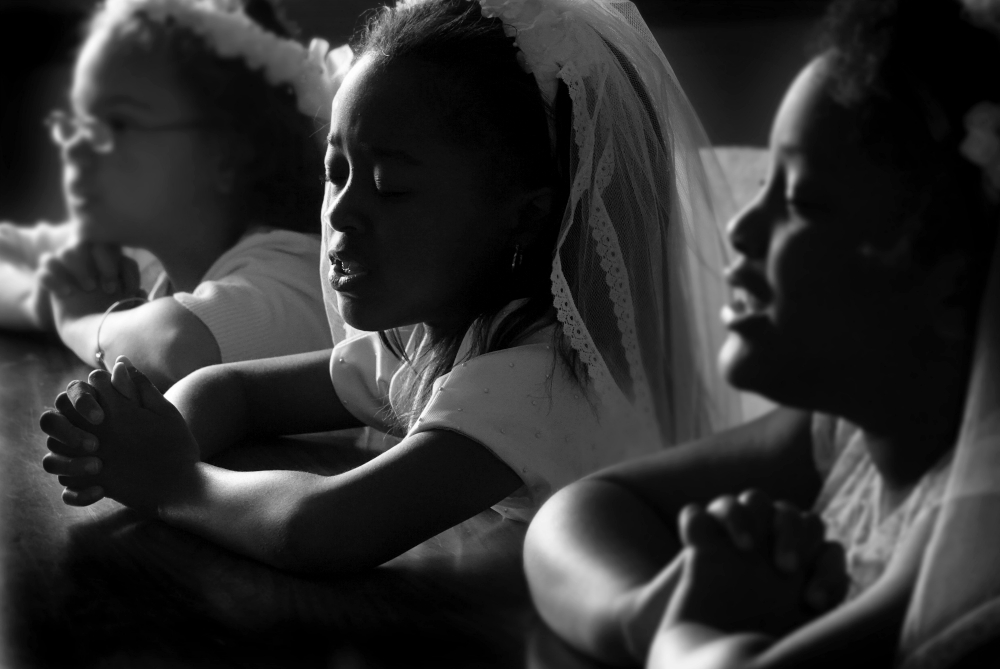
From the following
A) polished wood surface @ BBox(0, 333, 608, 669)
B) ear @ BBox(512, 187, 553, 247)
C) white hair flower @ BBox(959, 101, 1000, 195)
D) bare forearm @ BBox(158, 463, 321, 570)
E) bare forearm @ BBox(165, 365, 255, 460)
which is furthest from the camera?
bare forearm @ BBox(165, 365, 255, 460)

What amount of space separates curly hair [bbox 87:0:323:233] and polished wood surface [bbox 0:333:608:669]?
17.2 inches

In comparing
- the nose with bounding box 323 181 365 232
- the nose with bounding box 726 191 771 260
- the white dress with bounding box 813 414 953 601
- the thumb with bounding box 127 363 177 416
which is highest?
the nose with bounding box 726 191 771 260

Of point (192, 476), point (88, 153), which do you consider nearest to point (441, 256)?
point (192, 476)

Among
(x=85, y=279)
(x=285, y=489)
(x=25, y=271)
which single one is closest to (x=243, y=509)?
(x=285, y=489)

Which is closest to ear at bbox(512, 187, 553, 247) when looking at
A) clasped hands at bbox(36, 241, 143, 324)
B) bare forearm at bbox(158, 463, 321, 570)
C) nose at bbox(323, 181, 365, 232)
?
nose at bbox(323, 181, 365, 232)

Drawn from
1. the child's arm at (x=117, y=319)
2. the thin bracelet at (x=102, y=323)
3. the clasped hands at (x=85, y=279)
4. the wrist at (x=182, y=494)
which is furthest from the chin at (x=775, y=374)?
the clasped hands at (x=85, y=279)

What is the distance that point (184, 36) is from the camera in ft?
3.49

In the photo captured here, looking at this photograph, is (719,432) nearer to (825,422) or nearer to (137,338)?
(825,422)

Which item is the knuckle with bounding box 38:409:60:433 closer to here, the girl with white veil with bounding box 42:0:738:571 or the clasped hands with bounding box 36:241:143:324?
the girl with white veil with bounding box 42:0:738:571

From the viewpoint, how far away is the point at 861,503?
15.2 inches

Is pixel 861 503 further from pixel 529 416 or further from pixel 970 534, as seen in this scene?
pixel 529 416

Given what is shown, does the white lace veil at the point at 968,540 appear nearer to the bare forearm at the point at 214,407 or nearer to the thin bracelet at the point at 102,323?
the bare forearm at the point at 214,407

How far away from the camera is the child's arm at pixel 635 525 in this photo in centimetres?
41

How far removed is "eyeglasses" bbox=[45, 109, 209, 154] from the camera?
3.55ft
